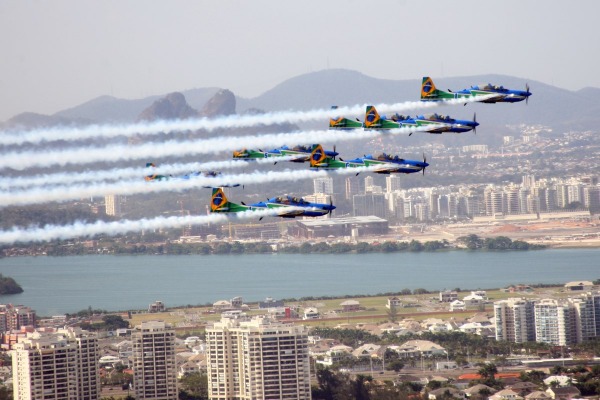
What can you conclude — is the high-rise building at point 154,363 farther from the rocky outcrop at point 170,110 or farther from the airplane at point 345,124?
the rocky outcrop at point 170,110

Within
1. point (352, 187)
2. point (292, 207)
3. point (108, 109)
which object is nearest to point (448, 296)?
point (292, 207)

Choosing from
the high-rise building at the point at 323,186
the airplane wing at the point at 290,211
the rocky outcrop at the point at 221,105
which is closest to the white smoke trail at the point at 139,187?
the airplane wing at the point at 290,211

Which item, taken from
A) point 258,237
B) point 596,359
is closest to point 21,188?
point 596,359

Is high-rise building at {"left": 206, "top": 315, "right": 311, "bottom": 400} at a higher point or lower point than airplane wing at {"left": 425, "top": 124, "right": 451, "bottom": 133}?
lower

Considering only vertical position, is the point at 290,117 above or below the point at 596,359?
above

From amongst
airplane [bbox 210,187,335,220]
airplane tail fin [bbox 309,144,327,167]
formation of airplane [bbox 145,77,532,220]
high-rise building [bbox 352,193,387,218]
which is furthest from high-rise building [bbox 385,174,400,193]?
airplane [bbox 210,187,335,220]

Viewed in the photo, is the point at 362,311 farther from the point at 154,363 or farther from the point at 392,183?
the point at 392,183

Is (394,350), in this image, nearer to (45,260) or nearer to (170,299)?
(170,299)

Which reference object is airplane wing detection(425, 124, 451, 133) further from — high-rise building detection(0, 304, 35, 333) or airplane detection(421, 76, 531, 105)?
high-rise building detection(0, 304, 35, 333)
